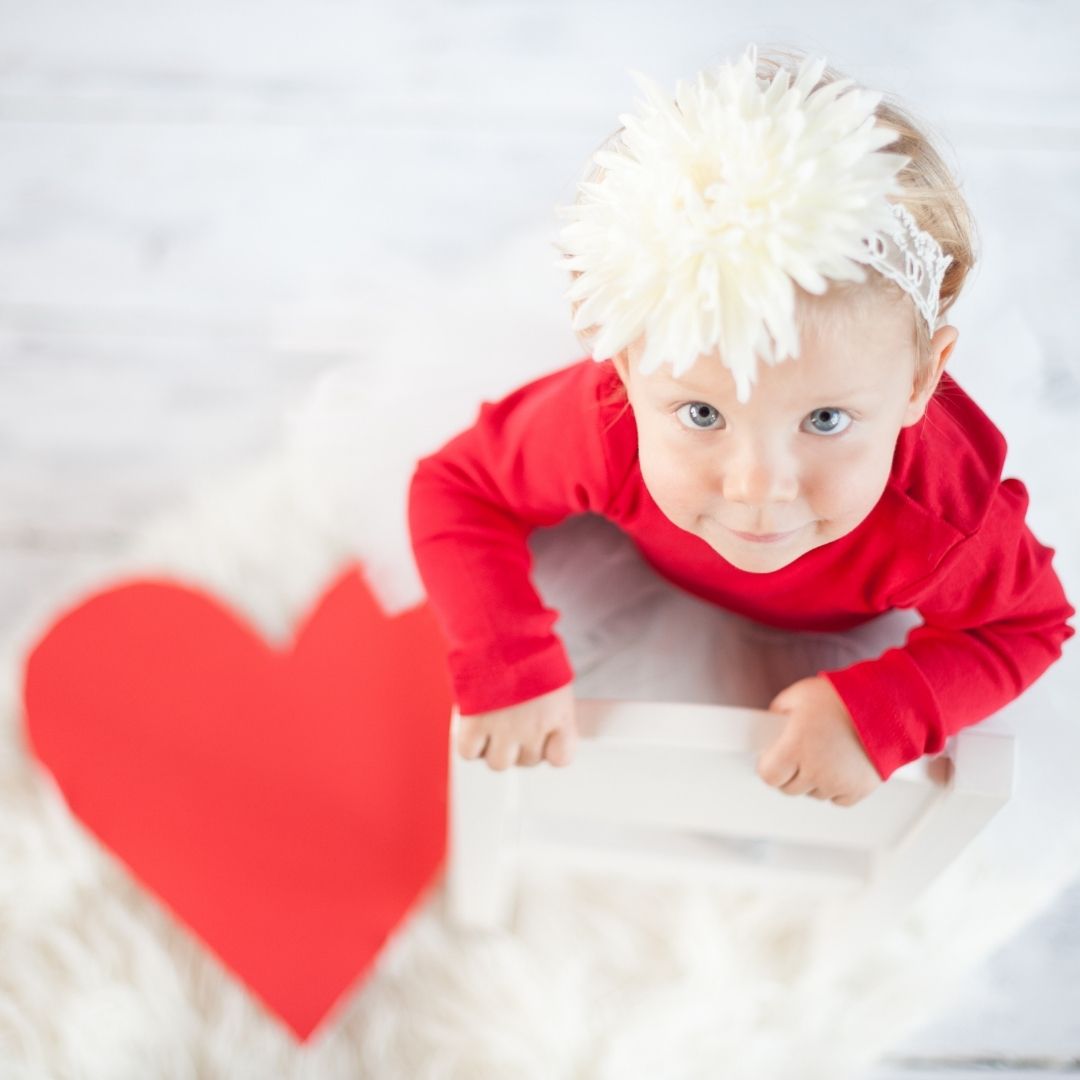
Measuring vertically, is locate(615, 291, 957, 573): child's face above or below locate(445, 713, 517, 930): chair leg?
above

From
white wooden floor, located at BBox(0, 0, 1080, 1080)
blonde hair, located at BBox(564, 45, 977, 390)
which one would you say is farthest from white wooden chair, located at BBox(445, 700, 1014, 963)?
white wooden floor, located at BBox(0, 0, 1080, 1080)

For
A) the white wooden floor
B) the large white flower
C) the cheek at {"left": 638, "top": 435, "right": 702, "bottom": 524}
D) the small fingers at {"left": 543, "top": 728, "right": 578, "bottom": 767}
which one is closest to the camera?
the large white flower

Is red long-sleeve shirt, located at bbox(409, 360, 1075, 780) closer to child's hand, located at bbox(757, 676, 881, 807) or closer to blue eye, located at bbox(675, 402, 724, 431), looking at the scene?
child's hand, located at bbox(757, 676, 881, 807)

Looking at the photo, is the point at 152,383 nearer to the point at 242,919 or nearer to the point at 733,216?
the point at 242,919

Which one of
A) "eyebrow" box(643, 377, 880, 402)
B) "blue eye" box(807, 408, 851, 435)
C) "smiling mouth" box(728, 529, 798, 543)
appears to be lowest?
"smiling mouth" box(728, 529, 798, 543)

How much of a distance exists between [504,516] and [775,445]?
32 centimetres

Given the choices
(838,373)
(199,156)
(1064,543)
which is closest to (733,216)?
(838,373)

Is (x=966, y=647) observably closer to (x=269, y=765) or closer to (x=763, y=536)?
(x=763, y=536)

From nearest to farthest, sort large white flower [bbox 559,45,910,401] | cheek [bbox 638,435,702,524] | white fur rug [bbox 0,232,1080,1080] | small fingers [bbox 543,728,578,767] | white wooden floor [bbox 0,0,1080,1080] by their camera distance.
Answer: large white flower [bbox 559,45,910,401]
cheek [bbox 638,435,702,524]
small fingers [bbox 543,728,578,767]
white fur rug [bbox 0,232,1080,1080]
white wooden floor [bbox 0,0,1080,1080]

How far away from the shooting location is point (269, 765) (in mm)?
974

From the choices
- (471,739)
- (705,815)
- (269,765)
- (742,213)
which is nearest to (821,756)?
(705,815)

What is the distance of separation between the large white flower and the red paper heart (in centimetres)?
53

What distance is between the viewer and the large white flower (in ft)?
1.60

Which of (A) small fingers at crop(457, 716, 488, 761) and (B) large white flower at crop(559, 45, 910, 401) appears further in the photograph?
(A) small fingers at crop(457, 716, 488, 761)
